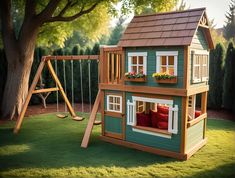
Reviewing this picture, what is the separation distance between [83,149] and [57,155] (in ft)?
2.58

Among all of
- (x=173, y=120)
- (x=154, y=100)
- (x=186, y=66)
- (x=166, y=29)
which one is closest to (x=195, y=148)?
(x=173, y=120)

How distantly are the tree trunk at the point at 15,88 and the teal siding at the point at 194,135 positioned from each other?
296 inches

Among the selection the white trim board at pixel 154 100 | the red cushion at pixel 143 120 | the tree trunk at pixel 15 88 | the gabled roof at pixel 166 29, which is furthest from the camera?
the tree trunk at pixel 15 88

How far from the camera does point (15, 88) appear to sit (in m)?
10.6

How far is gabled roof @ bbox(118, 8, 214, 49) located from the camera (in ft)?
19.9

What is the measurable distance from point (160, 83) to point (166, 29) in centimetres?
144

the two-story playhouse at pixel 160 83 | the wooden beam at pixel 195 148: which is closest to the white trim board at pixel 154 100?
the two-story playhouse at pixel 160 83

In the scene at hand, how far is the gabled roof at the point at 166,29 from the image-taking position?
19.9 feet

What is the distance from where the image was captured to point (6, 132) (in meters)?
8.65

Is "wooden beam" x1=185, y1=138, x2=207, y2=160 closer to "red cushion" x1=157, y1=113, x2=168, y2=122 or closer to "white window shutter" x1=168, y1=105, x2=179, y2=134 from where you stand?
"white window shutter" x1=168, y1=105, x2=179, y2=134

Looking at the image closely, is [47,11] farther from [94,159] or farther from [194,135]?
[194,135]

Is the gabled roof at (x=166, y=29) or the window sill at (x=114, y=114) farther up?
the gabled roof at (x=166, y=29)

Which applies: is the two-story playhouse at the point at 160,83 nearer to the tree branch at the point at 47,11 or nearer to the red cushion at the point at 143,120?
the red cushion at the point at 143,120

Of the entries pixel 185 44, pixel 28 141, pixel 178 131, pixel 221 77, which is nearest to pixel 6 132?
pixel 28 141
